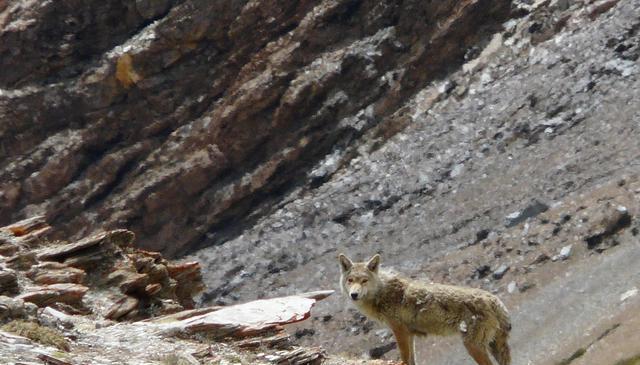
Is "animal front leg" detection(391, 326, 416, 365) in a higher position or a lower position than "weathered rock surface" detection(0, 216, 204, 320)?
lower

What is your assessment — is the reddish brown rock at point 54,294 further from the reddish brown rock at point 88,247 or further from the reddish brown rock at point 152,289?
the reddish brown rock at point 152,289

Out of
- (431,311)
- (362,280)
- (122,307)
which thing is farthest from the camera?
(122,307)

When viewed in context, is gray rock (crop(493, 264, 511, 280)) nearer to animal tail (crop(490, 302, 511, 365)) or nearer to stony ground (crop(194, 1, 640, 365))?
stony ground (crop(194, 1, 640, 365))

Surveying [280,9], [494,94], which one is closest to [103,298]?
[494,94]

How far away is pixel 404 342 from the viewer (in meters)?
17.2

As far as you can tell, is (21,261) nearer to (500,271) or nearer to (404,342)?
(404,342)

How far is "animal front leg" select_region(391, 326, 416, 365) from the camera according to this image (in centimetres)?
1691

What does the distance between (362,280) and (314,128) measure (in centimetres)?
6094

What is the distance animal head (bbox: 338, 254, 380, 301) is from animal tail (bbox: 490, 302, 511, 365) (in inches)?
84.6

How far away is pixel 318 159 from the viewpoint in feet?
251

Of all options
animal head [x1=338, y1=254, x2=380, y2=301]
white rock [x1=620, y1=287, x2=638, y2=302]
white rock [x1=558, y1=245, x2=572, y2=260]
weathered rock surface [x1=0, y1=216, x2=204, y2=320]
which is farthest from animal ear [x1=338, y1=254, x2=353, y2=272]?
white rock [x1=558, y1=245, x2=572, y2=260]

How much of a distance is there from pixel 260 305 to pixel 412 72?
61.1 meters

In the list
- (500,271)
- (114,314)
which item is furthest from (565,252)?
(114,314)

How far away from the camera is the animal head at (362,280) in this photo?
56.5ft
